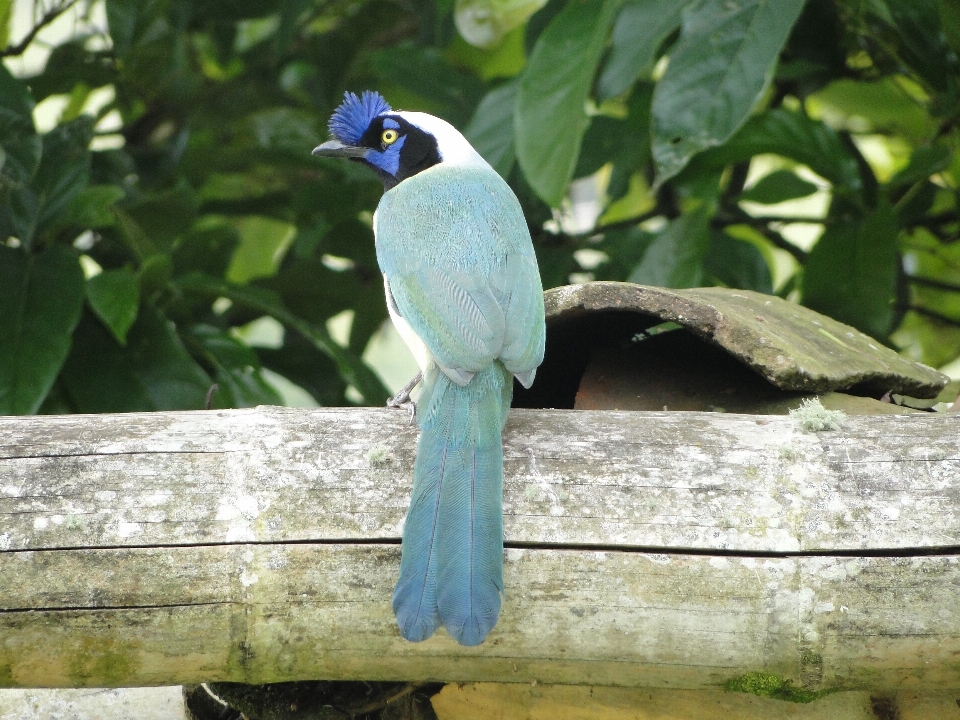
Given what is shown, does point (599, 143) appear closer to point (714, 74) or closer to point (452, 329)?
point (714, 74)

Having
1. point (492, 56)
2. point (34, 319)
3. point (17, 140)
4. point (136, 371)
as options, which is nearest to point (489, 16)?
point (492, 56)

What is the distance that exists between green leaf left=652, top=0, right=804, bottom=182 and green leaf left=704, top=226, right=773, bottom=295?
3.80 ft

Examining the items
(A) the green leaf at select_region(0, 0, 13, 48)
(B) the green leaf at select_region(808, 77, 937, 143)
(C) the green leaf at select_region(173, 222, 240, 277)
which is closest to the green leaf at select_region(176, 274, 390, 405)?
(C) the green leaf at select_region(173, 222, 240, 277)

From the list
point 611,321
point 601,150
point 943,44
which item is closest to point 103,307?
point 611,321

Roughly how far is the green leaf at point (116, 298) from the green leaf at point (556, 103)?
Answer: 1265mm

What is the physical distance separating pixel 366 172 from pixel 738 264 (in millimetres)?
1497

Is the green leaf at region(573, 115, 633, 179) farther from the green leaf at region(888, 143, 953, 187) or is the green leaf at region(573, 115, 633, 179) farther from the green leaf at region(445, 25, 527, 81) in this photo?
the green leaf at region(445, 25, 527, 81)

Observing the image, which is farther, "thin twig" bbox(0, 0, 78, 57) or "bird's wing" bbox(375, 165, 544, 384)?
"thin twig" bbox(0, 0, 78, 57)

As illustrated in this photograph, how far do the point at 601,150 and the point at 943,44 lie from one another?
1.21 m

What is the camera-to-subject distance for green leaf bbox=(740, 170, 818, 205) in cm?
358

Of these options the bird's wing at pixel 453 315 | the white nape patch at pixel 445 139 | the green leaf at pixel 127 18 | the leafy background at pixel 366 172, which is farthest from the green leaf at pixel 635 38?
the green leaf at pixel 127 18

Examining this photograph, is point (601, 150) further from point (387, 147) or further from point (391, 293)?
point (391, 293)

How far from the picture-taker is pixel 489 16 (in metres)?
3.68

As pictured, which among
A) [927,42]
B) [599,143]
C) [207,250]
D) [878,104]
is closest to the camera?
[927,42]
